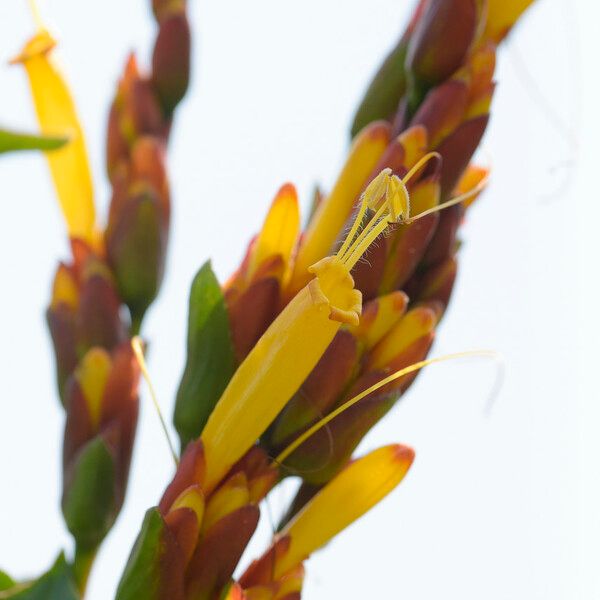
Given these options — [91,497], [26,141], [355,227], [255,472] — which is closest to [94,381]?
[91,497]

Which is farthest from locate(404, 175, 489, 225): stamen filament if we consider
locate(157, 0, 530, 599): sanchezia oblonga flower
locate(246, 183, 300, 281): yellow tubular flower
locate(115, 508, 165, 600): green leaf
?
locate(115, 508, 165, 600): green leaf

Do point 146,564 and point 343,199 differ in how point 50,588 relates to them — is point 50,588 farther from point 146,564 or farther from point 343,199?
point 343,199

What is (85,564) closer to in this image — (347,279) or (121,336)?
(121,336)

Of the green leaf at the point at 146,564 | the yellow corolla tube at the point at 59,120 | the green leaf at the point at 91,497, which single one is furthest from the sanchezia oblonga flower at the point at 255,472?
the yellow corolla tube at the point at 59,120

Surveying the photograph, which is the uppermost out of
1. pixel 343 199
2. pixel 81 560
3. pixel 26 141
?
pixel 26 141

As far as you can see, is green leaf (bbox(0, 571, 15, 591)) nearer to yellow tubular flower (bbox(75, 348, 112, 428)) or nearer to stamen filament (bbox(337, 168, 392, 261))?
yellow tubular flower (bbox(75, 348, 112, 428))

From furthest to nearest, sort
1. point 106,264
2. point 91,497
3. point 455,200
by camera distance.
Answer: point 106,264 < point 91,497 < point 455,200

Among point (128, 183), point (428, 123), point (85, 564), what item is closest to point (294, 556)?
point (85, 564)
